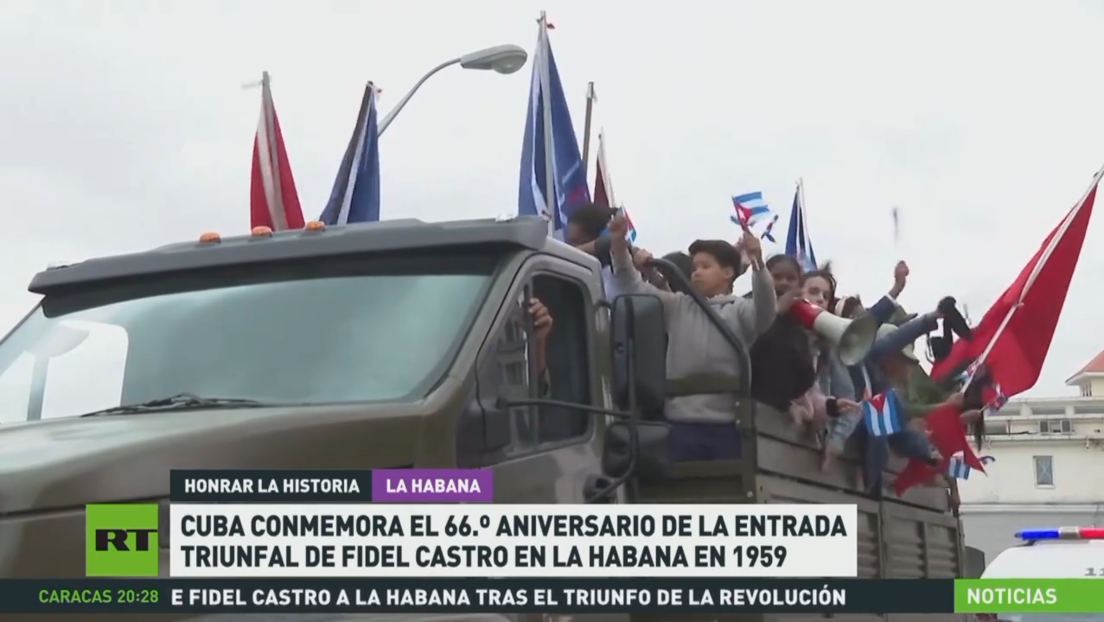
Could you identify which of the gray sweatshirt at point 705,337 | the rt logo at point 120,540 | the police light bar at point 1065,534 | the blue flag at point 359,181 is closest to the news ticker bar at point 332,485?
the rt logo at point 120,540

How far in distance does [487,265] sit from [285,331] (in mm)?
696

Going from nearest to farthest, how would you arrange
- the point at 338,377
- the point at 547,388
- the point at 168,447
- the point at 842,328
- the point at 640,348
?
the point at 168,447
the point at 338,377
the point at 547,388
the point at 640,348
the point at 842,328

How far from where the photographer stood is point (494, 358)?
15.6ft

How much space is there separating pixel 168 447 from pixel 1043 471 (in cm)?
5113

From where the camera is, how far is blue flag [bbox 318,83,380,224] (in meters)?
14.5

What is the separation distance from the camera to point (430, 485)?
14.5 ft

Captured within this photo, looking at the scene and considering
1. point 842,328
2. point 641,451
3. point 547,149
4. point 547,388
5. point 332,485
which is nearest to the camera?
point 332,485

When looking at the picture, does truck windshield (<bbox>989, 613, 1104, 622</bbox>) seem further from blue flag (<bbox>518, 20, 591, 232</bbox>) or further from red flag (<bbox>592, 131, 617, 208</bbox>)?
red flag (<bbox>592, 131, 617, 208</bbox>)

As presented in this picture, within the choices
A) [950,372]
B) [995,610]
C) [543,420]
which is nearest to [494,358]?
[543,420]

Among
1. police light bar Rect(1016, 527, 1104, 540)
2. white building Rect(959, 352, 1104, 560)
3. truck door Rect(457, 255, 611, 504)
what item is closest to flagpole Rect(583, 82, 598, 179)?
police light bar Rect(1016, 527, 1104, 540)
